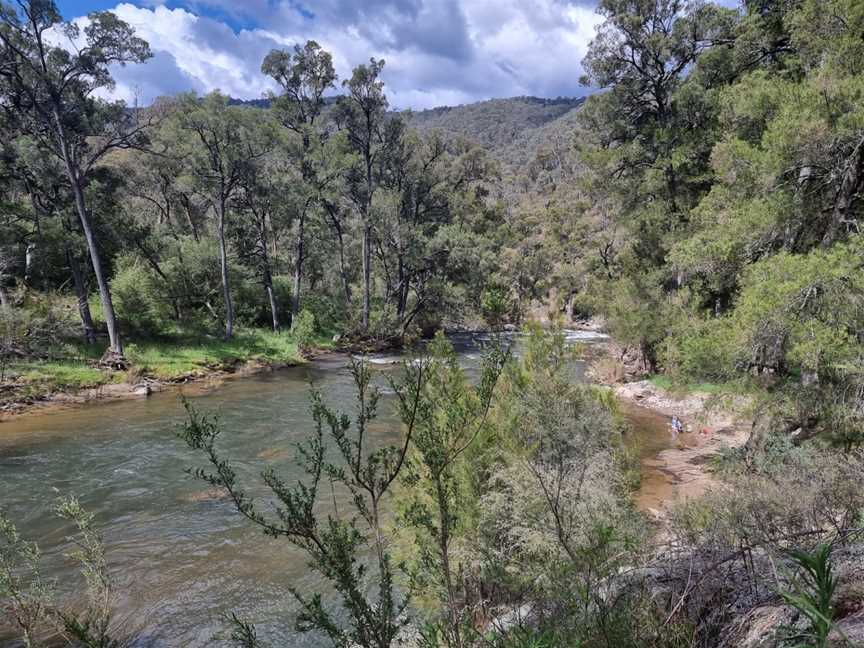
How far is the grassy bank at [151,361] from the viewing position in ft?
52.0

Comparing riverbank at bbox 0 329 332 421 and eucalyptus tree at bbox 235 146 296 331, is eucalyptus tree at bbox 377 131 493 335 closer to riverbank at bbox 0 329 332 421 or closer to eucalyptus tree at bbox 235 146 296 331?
eucalyptus tree at bbox 235 146 296 331

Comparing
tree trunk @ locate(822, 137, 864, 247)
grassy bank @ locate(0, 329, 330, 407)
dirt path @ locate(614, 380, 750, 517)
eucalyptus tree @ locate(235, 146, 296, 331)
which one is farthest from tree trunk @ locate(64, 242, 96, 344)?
tree trunk @ locate(822, 137, 864, 247)

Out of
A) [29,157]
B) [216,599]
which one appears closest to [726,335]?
[216,599]

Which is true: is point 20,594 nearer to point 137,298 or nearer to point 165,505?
point 165,505

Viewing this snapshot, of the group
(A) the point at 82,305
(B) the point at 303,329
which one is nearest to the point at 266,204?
(B) the point at 303,329

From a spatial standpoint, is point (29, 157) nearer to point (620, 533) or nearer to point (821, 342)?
point (620, 533)

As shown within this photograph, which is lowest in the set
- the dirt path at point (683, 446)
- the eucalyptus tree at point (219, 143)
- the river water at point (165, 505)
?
the dirt path at point (683, 446)

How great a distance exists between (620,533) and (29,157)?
24.3m

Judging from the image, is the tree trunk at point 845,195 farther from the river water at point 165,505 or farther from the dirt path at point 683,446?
the river water at point 165,505

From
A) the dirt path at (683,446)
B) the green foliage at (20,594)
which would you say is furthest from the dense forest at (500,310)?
the dirt path at (683,446)

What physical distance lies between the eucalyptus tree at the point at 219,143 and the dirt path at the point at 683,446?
21.0 m

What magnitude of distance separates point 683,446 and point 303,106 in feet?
94.5

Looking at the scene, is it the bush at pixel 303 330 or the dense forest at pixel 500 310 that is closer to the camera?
the dense forest at pixel 500 310

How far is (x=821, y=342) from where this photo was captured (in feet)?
22.6
